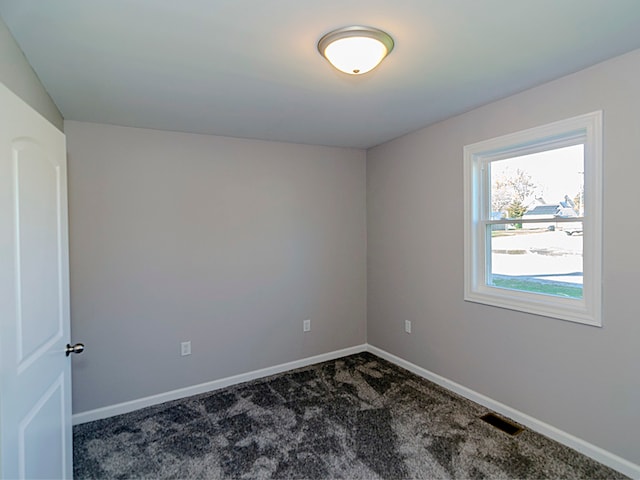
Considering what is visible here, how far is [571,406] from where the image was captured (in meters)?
2.22

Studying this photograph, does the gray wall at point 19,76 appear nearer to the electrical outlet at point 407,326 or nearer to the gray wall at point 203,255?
the gray wall at point 203,255

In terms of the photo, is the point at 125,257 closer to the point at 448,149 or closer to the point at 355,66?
the point at 355,66

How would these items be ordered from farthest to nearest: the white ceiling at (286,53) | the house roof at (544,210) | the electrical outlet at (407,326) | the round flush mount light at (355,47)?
1. the electrical outlet at (407,326)
2. the house roof at (544,210)
3. the round flush mount light at (355,47)
4. the white ceiling at (286,53)

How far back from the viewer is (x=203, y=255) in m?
3.17

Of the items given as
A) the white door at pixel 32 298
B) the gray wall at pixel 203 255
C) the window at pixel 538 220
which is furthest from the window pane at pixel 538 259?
the white door at pixel 32 298

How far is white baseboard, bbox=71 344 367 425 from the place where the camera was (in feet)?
8.93

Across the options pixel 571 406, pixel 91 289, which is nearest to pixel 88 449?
pixel 91 289

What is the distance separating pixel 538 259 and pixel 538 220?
0.28m

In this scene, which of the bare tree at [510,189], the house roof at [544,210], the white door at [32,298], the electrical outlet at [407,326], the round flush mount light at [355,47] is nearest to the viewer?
the white door at [32,298]

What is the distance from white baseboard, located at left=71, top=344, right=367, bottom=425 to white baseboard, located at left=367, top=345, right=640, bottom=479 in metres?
0.88

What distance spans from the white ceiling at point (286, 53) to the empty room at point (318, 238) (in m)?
0.02

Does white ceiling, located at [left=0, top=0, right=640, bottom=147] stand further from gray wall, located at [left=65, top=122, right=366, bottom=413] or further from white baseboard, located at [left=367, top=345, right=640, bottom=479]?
white baseboard, located at [left=367, top=345, right=640, bottom=479]

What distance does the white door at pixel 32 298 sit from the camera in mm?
1190

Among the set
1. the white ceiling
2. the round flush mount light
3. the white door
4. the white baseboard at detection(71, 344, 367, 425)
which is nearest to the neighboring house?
the white ceiling
